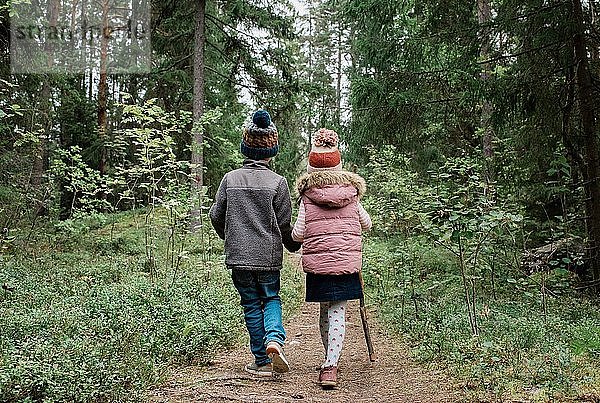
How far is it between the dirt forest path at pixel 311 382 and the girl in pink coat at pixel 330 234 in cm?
41

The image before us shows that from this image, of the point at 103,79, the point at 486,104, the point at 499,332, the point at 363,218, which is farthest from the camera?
the point at 103,79

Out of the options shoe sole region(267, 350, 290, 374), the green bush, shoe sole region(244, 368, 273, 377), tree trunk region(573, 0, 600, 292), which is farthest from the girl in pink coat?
tree trunk region(573, 0, 600, 292)

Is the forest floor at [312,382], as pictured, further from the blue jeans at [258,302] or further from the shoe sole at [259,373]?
the blue jeans at [258,302]

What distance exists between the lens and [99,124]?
23125 mm

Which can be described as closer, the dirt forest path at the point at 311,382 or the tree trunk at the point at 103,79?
Result: the dirt forest path at the point at 311,382

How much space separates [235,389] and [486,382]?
1.96 metres

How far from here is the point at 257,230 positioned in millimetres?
5379

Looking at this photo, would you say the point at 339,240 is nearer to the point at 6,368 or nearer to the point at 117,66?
the point at 6,368

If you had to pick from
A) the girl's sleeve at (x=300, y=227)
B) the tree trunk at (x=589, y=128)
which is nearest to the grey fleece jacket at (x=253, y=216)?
the girl's sleeve at (x=300, y=227)

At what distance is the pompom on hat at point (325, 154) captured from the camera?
553 centimetres

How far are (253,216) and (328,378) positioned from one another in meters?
1.55

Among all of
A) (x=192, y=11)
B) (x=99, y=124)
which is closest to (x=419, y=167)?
(x=192, y=11)

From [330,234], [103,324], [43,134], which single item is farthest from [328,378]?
[43,134]

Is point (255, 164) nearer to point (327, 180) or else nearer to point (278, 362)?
point (327, 180)
